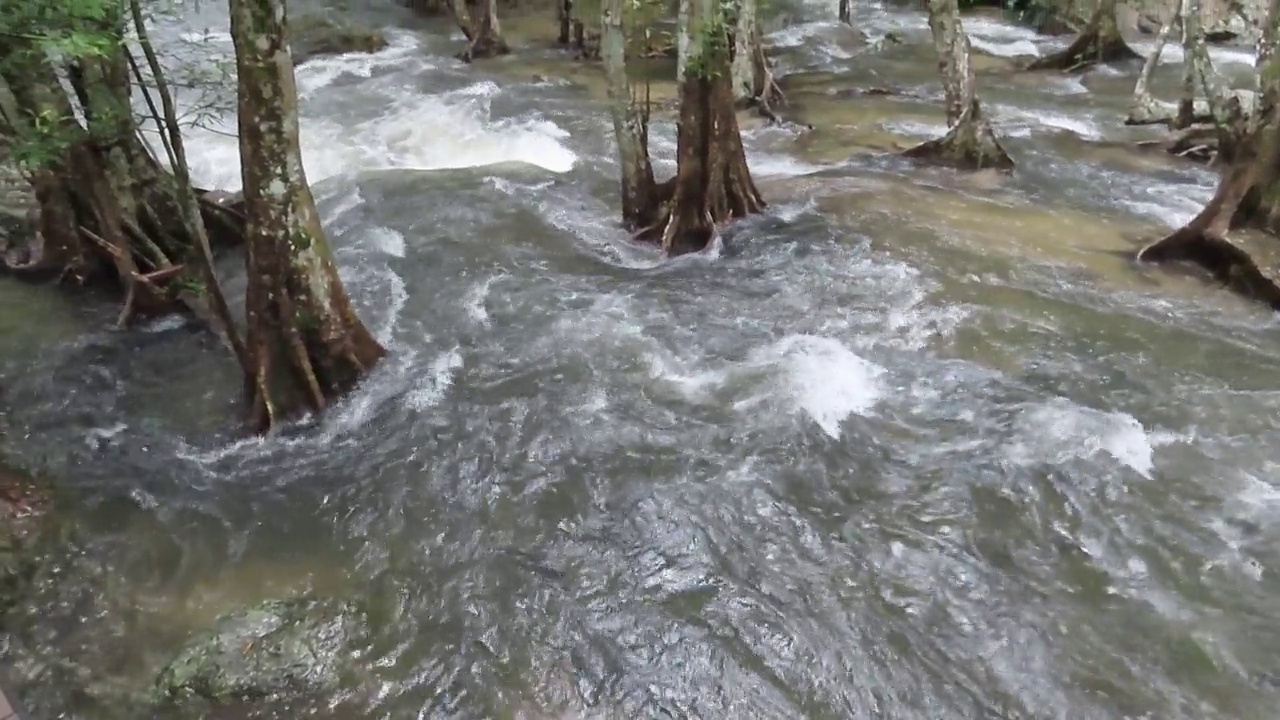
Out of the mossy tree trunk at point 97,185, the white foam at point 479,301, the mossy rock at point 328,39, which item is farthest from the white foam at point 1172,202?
the mossy rock at point 328,39

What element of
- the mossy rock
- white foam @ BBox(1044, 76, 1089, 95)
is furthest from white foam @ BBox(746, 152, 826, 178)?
the mossy rock

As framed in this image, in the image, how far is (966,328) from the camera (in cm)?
878

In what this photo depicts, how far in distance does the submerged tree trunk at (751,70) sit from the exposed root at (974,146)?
12.1ft

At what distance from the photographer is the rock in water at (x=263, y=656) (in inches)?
194

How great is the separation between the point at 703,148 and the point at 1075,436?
551 centimetres

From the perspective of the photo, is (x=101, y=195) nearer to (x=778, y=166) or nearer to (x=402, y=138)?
(x=402, y=138)

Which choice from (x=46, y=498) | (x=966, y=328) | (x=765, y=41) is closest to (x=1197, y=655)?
(x=966, y=328)

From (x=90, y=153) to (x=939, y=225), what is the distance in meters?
9.12

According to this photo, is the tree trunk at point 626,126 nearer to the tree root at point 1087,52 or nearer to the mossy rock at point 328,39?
the mossy rock at point 328,39

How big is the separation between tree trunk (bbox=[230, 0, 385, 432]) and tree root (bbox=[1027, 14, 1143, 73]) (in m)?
18.2

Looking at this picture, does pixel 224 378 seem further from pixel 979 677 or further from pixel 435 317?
pixel 979 677

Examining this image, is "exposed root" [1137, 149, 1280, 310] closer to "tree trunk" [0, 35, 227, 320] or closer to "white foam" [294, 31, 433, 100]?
"tree trunk" [0, 35, 227, 320]

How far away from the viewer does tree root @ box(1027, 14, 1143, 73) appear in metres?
20.2

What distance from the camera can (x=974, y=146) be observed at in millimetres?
13320
